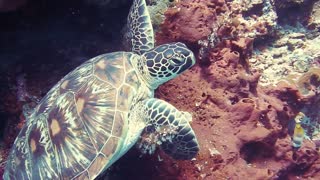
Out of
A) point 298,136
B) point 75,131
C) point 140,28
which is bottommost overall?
point 298,136

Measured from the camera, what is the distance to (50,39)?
4.26m

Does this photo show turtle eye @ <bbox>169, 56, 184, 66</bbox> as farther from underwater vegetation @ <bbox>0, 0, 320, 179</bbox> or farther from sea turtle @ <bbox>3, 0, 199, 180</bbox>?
underwater vegetation @ <bbox>0, 0, 320, 179</bbox>

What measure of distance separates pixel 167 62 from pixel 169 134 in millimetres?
822

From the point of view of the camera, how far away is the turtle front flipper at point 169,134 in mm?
2973

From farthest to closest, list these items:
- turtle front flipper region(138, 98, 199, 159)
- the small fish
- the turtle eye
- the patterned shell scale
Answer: the small fish
the turtle eye
turtle front flipper region(138, 98, 199, 159)
the patterned shell scale

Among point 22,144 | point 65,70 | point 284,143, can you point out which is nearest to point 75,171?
point 22,144

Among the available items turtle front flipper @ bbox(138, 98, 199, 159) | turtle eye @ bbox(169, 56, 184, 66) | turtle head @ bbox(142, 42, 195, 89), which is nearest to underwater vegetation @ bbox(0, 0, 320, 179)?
turtle front flipper @ bbox(138, 98, 199, 159)

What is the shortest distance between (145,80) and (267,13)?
2845mm

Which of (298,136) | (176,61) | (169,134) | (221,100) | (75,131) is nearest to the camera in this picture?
(75,131)

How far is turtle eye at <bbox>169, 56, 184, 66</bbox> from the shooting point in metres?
3.25

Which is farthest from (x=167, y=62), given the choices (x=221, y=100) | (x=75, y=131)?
(x=75, y=131)

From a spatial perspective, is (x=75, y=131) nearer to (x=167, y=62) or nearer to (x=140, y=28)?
(x=167, y=62)

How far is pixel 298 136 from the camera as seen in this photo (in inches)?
145

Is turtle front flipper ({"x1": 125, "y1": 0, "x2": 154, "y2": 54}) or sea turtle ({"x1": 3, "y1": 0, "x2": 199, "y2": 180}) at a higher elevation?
turtle front flipper ({"x1": 125, "y1": 0, "x2": 154, "y2": 54})
